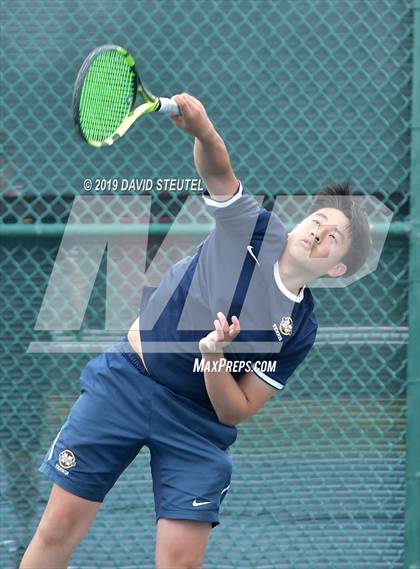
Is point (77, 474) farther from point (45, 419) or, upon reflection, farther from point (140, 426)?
point (45, 419)

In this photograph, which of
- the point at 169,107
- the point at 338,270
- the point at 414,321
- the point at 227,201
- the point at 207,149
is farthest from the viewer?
the point at 414,321

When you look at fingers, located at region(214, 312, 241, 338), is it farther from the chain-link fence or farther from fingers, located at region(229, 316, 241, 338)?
the chain-link fence

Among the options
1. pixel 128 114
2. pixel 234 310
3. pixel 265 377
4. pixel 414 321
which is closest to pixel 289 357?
pixel 265 377

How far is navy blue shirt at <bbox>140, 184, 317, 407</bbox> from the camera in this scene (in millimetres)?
3127

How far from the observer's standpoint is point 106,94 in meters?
3.05

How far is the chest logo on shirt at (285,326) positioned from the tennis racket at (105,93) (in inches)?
26.3

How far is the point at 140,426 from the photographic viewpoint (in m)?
3.20

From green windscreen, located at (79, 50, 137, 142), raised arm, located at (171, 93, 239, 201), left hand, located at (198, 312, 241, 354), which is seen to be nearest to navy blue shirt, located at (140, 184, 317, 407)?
raised arm, located at (171, 93, 239, 201)

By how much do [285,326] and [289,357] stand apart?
0.13m

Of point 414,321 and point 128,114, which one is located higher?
point 128,114

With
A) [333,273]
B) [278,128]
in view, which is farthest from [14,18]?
[333,273]

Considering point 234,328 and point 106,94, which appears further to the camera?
point 106,94

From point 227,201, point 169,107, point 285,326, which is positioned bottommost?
point 285,326

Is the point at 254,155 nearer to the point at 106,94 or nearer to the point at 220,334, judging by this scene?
the point at 106,94
